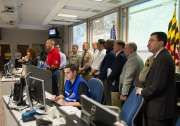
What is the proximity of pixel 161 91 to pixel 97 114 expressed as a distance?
154 cm

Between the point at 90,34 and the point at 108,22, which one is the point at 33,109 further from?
the point at 90,34

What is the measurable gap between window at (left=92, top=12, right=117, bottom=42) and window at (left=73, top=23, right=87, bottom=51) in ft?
2.46

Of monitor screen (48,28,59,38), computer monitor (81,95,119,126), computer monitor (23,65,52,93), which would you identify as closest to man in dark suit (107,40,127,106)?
computer monitor (23,65,52,93)

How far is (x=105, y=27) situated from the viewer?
731 cm

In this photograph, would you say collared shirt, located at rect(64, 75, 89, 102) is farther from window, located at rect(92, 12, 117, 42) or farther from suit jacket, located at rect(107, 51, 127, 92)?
window, located at rect(92, 12, 117, 42)

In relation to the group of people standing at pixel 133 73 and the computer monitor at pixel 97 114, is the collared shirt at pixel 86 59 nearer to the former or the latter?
the group of people standing at pixel 133 73

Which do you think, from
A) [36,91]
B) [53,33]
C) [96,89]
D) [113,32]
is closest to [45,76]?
[36,91]

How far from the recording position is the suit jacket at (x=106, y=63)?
14.5 feet

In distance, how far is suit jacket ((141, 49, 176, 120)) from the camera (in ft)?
8.56

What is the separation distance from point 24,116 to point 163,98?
1462 millimetres

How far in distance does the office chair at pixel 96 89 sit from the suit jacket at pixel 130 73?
0.96 m

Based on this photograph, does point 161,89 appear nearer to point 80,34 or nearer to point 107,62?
point 107,62

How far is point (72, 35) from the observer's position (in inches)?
405

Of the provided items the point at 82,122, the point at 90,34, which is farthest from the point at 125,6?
the point at 82,122
